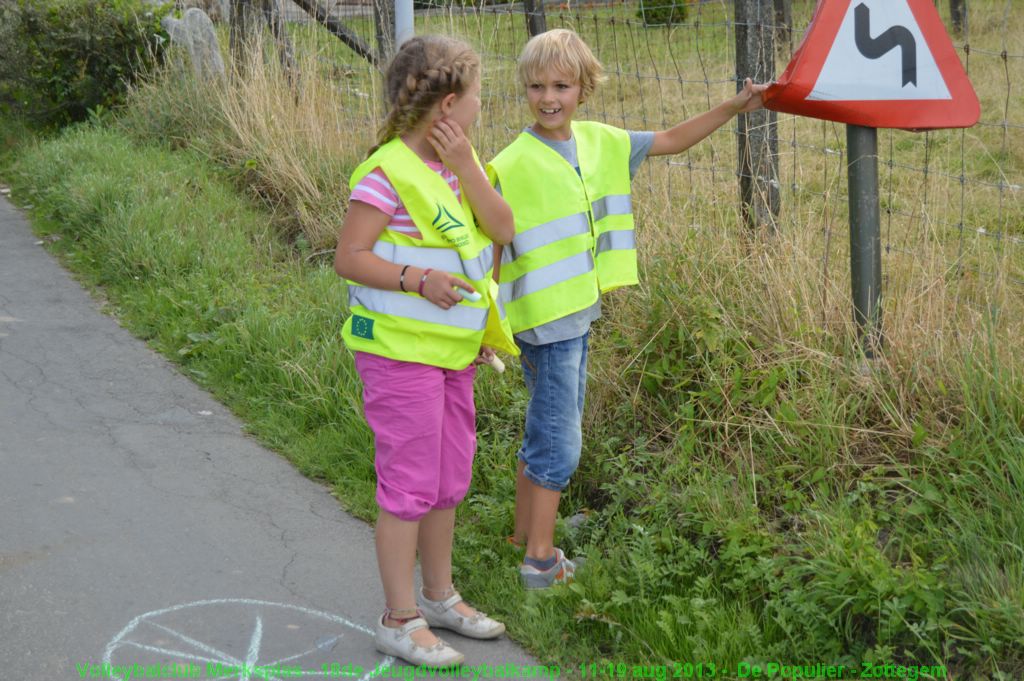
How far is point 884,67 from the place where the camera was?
3.74 meters

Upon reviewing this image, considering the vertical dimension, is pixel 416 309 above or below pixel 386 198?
below

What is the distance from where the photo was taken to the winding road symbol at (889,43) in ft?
12.2

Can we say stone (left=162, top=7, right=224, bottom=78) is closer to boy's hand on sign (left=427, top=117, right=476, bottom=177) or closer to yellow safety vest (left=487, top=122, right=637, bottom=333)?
yellow safety vest (left=487, top=122, right=637, bottom=333)

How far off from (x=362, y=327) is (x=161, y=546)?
4.44ft

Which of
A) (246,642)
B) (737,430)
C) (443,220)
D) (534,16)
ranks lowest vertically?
(246,642)

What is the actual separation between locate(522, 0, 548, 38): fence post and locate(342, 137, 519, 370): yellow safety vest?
3.63 metres

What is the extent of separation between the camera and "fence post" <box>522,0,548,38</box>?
267 inches

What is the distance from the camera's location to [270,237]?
770 cm

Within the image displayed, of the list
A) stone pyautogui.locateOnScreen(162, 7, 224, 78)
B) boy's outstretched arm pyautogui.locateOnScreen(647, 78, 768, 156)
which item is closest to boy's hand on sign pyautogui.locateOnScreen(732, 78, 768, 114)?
boy's outstretched arm pyautogui.locateOnScreen(647, 78, 768, 156)

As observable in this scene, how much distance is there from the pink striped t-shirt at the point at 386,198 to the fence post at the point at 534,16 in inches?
143

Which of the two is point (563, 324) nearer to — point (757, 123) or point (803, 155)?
point (757, 123)

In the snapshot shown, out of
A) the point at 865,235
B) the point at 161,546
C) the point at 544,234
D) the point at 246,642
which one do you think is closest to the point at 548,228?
the point at 544,234

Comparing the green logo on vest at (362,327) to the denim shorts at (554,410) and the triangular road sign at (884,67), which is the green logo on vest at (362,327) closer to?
the denim shorts at (554,410)

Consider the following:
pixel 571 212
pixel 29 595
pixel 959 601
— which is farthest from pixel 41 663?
pixel 959 601
